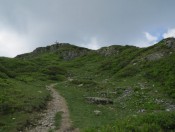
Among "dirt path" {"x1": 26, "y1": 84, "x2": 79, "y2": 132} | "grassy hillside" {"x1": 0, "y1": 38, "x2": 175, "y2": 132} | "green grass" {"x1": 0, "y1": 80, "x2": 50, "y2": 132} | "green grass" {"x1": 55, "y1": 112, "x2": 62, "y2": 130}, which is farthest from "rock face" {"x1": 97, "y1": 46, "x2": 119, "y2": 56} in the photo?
"green grass" {"x1": 55, "y1": 112, "x2": 62, "y2": 130}

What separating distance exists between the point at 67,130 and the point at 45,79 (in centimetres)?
3588

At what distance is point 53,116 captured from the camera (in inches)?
1111

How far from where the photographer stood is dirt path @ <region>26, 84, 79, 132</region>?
24.1 meters

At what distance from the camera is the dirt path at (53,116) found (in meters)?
24.1

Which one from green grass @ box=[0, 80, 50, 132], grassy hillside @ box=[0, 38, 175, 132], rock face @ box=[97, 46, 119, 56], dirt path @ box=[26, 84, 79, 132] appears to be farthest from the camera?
rock face @ box=[97, 46, 119, 56]

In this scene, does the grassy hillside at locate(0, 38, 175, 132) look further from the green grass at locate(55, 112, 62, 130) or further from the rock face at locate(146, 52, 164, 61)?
the green grass at locate(55, 112, 62, 130)

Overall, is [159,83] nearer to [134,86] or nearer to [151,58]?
[134,86]

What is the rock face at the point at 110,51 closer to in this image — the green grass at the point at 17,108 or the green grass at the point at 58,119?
the green grass at the point at 17,108

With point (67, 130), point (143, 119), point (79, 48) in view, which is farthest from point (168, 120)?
point (79, 48)

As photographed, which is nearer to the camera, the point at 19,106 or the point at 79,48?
the point at 19,106

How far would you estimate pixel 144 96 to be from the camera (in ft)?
116

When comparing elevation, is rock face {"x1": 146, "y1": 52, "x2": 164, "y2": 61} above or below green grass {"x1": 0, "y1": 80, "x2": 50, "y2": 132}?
above

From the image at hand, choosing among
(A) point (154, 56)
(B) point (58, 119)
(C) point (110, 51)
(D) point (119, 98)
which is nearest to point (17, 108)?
(B) point (58, 119)

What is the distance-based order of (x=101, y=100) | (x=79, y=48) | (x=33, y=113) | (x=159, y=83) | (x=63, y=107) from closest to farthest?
(x=33, y=113), (x=63, y=107), (x=101, y=100), (x=159, y=83), (x=79, y=48)
